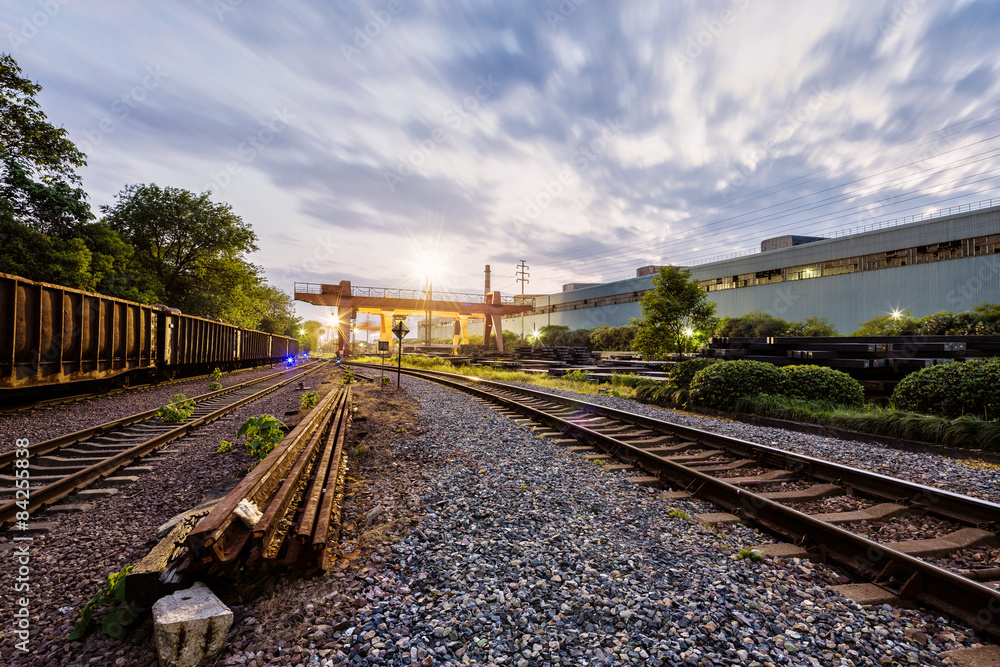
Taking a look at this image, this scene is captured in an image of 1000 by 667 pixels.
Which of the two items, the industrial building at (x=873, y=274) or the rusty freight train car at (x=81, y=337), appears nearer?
the rusty freight train car at (x=81, y=337)

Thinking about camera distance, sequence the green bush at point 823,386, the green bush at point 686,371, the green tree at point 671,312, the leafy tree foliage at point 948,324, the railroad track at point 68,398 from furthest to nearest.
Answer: the leafy tree foliage at point 948,324
the green tree at point 671,312
the green bush at point 686,371
the green bush at point 823,386
the railroad track at point 68,398

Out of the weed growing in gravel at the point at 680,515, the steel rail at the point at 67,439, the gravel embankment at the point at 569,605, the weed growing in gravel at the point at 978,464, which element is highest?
the steel rail at the point at 67,439

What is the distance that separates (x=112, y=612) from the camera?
223 cm

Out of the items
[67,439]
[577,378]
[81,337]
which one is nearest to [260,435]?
[67,439]

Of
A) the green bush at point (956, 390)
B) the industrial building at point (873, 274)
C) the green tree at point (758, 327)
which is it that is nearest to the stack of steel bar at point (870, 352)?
the green bush at point (956, 390)

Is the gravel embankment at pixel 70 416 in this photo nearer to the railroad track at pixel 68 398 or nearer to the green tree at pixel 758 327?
the railroad track at pixel 68 398

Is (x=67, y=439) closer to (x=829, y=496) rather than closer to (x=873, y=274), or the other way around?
(x=829, y=496)

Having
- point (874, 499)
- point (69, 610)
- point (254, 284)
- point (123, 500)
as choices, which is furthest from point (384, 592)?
point (254, 284)

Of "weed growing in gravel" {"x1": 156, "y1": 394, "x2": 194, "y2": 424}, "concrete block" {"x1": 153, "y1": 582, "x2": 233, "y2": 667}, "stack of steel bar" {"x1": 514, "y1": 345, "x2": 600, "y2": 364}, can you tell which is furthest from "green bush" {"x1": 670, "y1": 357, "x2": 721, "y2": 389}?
"stack of steel bar" {"x1": 514, "y1": 345, "x2": 600, "y2": 364}

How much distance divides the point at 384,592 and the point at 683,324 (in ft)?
67.0

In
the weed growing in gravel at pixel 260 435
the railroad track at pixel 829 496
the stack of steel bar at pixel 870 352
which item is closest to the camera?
the railroad track at pixel 829 496

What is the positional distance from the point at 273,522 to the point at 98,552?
1.56m

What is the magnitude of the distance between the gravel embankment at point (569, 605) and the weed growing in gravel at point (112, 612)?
0.58 metres

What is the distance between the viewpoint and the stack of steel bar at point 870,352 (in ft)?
37.1
